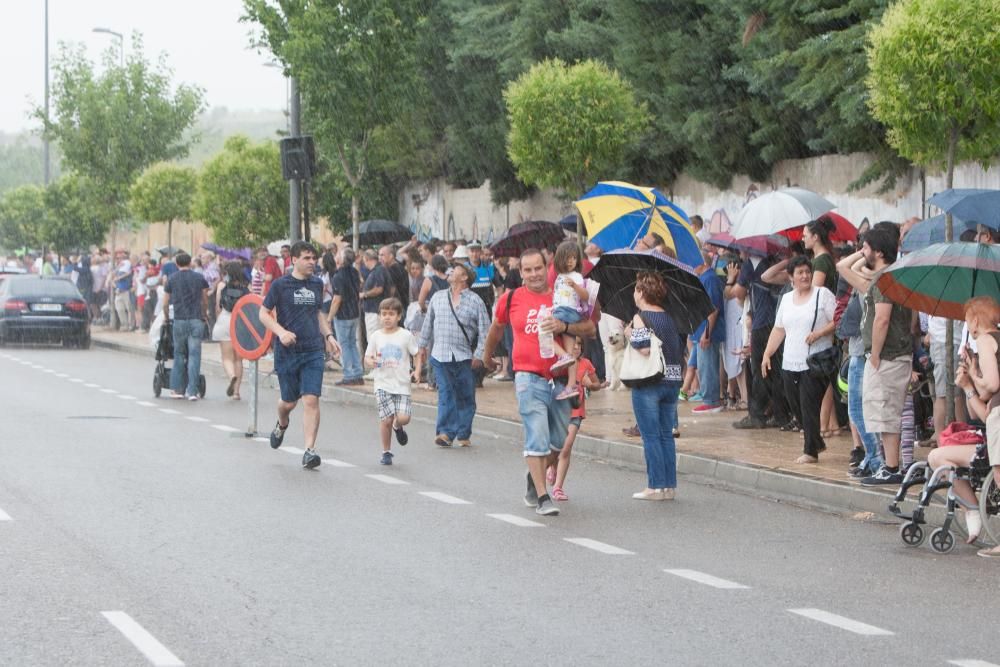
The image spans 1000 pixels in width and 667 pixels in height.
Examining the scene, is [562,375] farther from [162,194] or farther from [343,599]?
[162,194]

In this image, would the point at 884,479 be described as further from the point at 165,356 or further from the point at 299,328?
the point at 165,356

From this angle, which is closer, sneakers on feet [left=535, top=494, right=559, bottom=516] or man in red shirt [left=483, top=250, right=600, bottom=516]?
sneakers on feet [left=535, top=494, right=559, bottom=516]

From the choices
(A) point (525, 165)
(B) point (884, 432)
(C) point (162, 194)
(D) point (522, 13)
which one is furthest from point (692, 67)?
(C) point (162, 194)

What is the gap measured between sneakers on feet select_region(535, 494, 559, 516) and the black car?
26.9 meters

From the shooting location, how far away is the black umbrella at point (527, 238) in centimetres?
2570

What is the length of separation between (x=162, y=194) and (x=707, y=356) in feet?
99.9

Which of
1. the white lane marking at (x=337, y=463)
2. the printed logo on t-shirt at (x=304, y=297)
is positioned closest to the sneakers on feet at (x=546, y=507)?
the white lane marking at (x=337, y=463)

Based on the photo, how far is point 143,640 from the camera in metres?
7.87

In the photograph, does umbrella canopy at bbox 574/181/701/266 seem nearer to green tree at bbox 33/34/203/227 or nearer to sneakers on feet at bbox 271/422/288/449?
sneakers on feet at bbox 271/422/288/449

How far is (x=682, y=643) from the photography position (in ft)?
26.2

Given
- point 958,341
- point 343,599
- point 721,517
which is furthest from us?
point 958,341

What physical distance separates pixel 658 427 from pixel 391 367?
3.47 m

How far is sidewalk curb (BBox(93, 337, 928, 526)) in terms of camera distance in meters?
12.9

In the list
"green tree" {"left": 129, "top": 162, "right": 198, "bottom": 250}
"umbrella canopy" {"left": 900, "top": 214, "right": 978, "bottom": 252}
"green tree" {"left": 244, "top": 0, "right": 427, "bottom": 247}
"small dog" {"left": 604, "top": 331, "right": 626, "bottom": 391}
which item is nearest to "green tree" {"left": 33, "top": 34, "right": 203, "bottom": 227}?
"green tree" {"left": 129, "top": 162, "right": 198, "bottom": 250}
